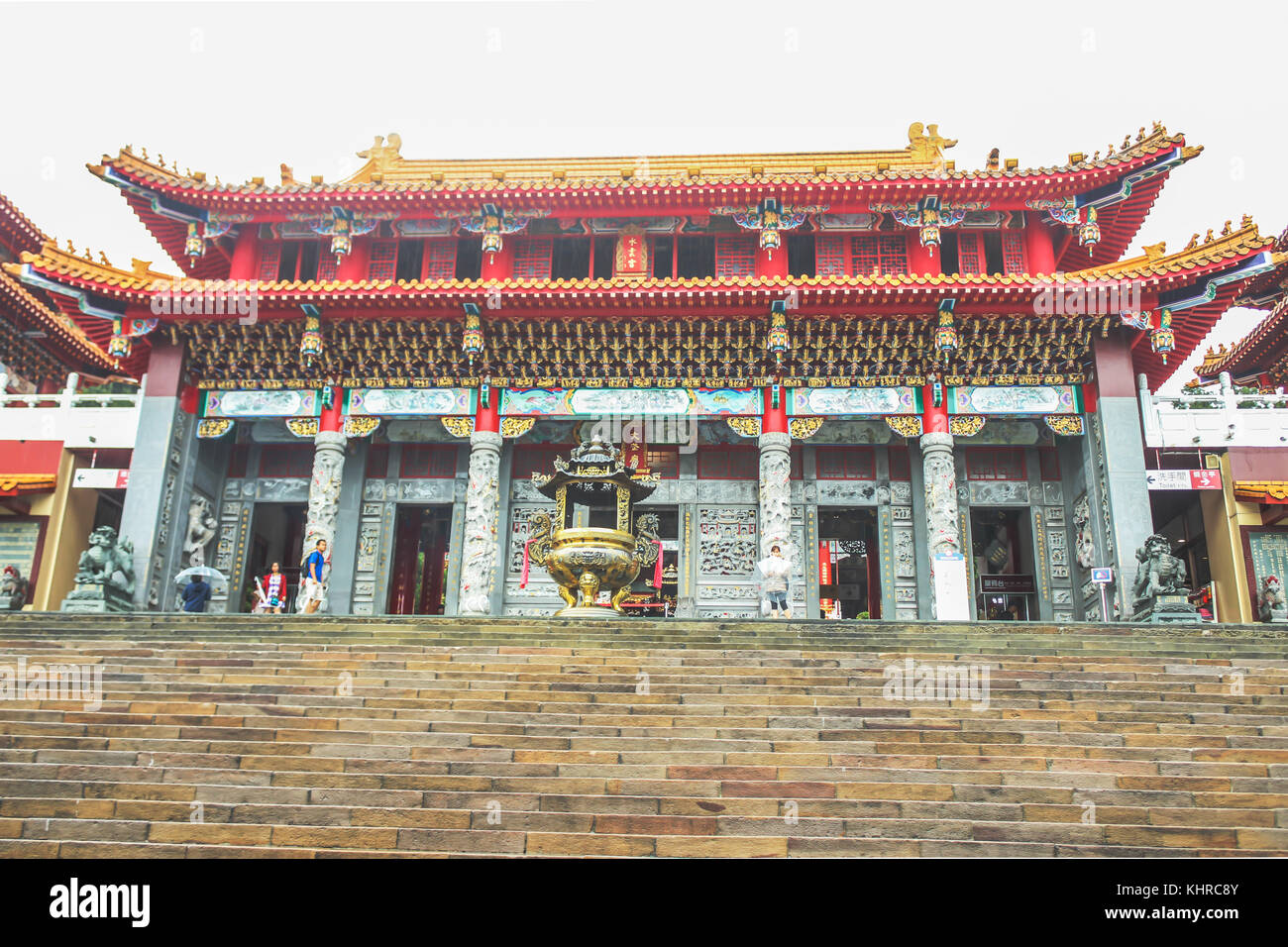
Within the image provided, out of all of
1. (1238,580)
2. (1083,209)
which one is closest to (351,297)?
(1083,209)

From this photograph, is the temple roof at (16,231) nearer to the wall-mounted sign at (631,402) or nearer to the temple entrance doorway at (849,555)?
the wall-mounted sign at (631,402)

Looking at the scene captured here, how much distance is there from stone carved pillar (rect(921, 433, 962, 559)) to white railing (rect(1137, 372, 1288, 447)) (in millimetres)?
3073

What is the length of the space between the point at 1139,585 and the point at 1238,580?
3.20 metres

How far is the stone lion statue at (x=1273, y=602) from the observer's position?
15.4 meters

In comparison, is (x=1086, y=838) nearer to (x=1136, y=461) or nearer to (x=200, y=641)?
(x=200, y=641)

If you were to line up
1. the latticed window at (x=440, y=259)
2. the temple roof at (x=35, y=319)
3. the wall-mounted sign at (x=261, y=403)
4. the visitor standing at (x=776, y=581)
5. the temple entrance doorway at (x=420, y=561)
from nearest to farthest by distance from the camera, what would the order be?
1. the visitor standing at (x=776, y=581)
2. the wall-mounted sign at (x=261, y=403)
3. the latticed window at (x=440, y=259)
4. the temple entrance doorway at (x=420, y=561)
5. the temple roof at (x=35, y=319)

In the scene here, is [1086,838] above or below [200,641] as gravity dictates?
below

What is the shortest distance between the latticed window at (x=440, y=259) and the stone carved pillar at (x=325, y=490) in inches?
135

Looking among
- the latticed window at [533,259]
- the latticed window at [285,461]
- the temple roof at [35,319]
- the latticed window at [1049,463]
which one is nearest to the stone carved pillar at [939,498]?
the latticed window at [1049,463]

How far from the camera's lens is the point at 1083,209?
55.6 feet

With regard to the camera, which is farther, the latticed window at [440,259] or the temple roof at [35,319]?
the temple roof at [35,319]

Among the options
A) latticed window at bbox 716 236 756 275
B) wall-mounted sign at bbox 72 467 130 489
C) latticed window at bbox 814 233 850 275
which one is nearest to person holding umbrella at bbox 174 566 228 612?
wall-mounted sign at bbox 72 467 130 489

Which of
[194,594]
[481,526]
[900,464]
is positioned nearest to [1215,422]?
[900,464]

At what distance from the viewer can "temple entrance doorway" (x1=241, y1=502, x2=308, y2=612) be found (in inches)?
738
